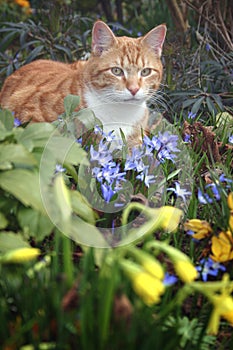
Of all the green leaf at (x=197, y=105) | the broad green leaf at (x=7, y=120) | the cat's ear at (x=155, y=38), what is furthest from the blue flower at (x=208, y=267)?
the green leaf at (x=197, y=105)

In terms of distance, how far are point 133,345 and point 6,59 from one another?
4.53m

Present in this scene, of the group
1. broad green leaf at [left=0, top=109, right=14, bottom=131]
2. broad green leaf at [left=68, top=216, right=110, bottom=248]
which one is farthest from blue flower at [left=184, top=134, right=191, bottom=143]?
broad green leaf at [left=68, top=216, right=110, bottom=248]

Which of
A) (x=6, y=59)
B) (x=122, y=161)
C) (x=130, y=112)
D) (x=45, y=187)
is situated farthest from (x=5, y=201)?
(x=6, y=59)

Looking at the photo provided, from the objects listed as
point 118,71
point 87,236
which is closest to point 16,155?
point 87,236

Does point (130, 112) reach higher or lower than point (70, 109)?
lower

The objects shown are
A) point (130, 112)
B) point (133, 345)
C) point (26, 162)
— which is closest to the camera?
point (133, 345)

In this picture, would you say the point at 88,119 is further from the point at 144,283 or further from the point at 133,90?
the point at 144,283

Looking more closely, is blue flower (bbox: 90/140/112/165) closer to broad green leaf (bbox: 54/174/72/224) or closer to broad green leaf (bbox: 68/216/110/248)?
broad green leaf (bbox: 68/216/110/248)

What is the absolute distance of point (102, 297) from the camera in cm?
137

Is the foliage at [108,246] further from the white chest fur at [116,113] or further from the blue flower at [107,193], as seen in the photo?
the white chest fur at [116,113]

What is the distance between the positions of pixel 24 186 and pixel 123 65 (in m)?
1.94

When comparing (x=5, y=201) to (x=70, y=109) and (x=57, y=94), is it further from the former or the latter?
(x=57, y=94)

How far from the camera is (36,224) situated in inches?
66.6

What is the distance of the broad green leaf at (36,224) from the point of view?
1676mm
